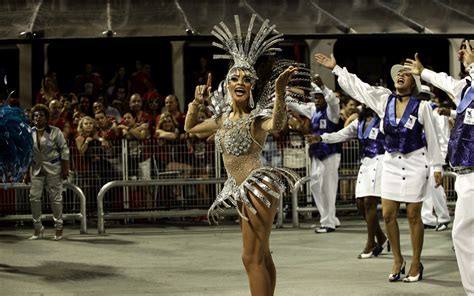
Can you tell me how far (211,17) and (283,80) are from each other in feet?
37.4

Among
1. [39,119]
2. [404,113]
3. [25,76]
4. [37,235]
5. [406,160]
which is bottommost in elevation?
[37,235]

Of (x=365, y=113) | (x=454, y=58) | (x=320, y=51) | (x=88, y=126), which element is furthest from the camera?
(x=454, y=58)

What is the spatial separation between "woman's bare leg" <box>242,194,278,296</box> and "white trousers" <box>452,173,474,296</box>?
1.53 metres

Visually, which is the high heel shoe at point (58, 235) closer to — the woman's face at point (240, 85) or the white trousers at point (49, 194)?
the white trousers at point (49, 194)

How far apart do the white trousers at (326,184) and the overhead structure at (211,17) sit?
3.78 meters

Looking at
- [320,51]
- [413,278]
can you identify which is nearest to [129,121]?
[320,51]

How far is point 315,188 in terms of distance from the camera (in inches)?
588

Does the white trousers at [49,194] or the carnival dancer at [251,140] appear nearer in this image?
the carnival dancer at [251,140]

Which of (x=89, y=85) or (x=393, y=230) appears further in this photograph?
(x=89, y=85)

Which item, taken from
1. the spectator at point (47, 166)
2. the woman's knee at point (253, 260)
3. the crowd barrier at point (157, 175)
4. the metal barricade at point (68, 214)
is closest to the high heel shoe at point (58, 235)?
the spectator at point (47, 166)

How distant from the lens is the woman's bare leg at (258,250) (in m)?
7.36

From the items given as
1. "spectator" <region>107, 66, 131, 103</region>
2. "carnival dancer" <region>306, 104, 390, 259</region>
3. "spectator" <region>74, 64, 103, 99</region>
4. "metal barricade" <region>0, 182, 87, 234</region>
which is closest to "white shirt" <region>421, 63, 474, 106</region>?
"carnival dancer" <region>306, 104, 390, 259</region>

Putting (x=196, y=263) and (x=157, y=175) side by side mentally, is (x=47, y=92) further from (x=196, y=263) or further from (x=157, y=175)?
(x=196, y=263)

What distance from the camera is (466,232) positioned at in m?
7.89
